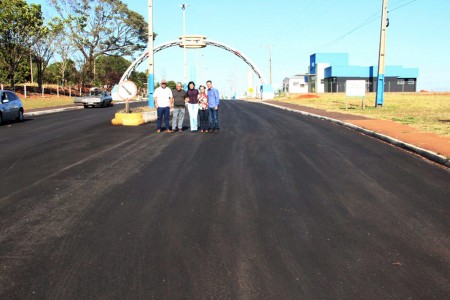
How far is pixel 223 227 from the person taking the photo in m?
5.36

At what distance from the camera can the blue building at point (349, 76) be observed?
7944 cm

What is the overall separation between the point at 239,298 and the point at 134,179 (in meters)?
4.66

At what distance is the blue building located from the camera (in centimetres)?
7944

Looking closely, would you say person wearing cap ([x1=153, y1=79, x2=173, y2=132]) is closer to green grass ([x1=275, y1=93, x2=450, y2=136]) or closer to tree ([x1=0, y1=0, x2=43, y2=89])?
green grass ([x1=275, y1=93, x2=450, y2=136])

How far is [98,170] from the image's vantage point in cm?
871

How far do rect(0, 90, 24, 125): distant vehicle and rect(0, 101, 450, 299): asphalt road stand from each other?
11479 mm

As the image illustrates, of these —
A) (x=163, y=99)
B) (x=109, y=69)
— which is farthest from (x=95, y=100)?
(x=109, y=69)

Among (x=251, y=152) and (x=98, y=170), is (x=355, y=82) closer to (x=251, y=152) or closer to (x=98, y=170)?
(x=251, y=152)

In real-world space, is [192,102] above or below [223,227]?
above

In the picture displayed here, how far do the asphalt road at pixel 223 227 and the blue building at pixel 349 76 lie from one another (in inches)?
2859

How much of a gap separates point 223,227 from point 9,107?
736 inches

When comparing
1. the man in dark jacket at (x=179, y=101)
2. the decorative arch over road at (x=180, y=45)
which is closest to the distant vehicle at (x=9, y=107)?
the man in dark jacket at (x=179, y=101)

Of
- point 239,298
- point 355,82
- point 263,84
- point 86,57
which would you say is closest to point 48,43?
point 86,57

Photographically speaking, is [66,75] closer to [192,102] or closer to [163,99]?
→ [163,99]
